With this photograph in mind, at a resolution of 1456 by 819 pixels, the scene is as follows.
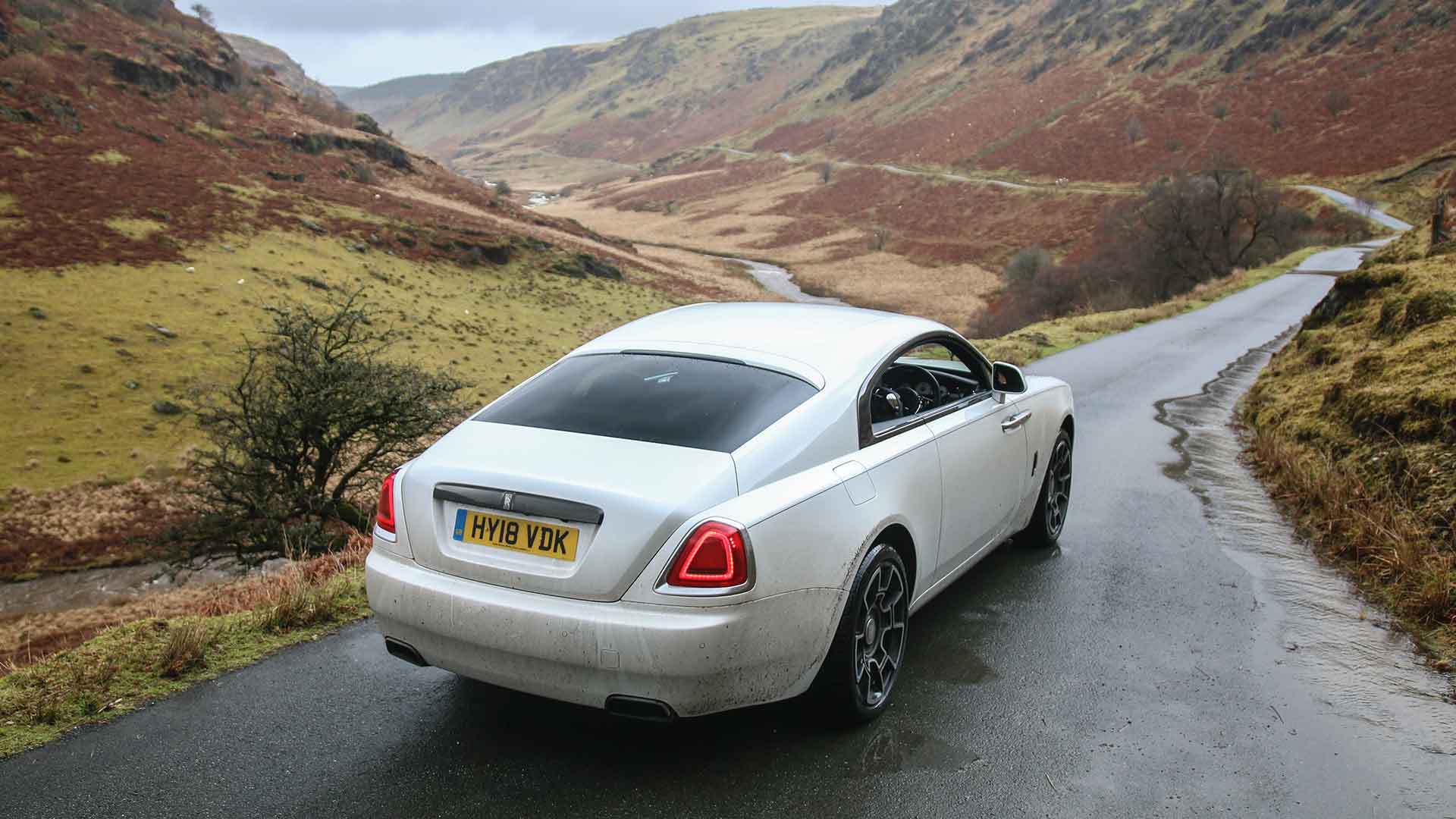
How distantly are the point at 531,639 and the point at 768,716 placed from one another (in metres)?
1.16

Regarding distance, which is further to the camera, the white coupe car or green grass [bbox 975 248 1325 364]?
green grass [bbox 975 248 1325 364]

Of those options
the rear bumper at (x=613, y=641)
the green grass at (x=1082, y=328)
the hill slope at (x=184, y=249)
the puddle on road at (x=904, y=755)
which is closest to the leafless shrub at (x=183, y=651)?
the rear bumper at (x=613, y=641)

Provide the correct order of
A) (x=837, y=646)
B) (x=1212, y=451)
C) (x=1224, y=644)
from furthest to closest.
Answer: (x=1212, y=451), (x=1224, y=644), (x=837, y=646)

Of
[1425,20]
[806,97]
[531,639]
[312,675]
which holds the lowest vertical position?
[312,675]

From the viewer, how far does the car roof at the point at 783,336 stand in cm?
414

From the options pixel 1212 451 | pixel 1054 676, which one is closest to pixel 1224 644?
pixel 1054 676

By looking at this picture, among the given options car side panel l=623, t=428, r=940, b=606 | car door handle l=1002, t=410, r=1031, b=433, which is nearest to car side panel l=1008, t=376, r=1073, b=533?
car door handle l=1002, t=410, r=1031, b=433

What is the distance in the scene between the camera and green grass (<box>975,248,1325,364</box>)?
16892 millimetres

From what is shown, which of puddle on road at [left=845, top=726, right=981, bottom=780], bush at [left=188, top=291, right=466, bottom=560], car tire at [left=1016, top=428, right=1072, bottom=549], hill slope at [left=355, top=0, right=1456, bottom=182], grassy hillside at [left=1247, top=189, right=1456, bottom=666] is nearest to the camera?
puddle on road at [left=845, top=726, right=981, bottom=780]

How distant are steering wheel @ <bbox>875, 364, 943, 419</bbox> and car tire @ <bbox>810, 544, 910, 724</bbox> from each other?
90cm

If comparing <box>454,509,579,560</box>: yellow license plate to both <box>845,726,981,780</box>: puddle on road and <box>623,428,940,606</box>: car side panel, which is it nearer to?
<box>623,428,940,606</box>: car side panel

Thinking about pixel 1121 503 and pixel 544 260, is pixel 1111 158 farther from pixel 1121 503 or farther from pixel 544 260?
pixel 1121 503

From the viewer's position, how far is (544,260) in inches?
1908

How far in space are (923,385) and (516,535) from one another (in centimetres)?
274
